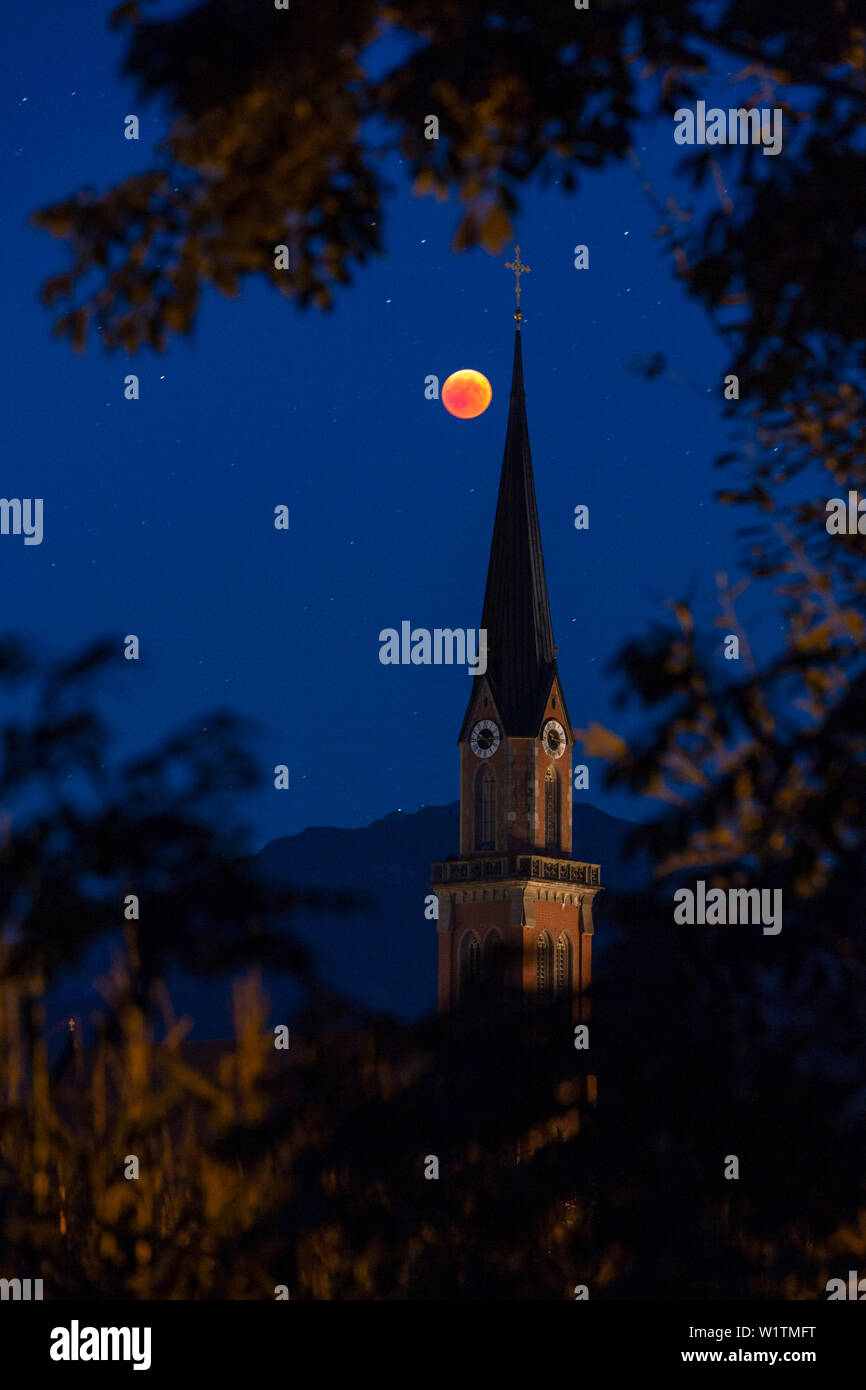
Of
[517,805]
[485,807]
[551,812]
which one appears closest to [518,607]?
[517,805]

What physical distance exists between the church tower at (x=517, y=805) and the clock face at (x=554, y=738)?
8cm

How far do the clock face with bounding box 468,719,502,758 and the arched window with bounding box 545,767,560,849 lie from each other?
3.97 meters

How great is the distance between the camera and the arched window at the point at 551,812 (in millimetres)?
80000

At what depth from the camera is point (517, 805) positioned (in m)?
78.8

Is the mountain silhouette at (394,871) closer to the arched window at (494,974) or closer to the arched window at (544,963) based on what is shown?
the arched window at (544,963)

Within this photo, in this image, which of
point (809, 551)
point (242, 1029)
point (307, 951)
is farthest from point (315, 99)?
point (242, 1029)

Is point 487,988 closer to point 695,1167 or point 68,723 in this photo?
point 695,1167

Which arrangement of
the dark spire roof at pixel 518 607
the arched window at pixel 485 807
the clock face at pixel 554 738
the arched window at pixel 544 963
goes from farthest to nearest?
the arched window at pixel 544 963, the arched window at pixel 485 807, the clock face at pixel 554 738, the dark spire roof at pixel 518 607

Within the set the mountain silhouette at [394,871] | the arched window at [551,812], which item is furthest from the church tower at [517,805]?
the mountain silhouette at [394,871]

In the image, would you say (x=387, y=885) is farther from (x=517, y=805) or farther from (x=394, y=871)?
(x=517, y=805)

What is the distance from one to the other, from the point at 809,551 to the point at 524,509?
48.9 meters

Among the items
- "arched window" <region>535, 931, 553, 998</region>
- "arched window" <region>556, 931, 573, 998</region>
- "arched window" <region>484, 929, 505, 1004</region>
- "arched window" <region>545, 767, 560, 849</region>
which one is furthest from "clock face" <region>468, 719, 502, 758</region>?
"arched window" <region>484, 929, 505, 1004</region>
